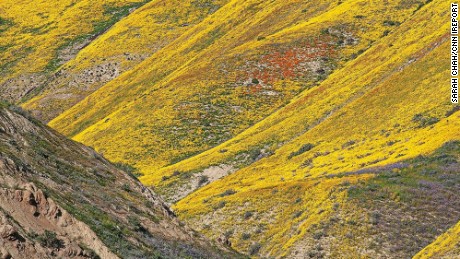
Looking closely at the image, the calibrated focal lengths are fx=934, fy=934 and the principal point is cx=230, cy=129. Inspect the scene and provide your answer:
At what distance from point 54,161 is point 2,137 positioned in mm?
3268

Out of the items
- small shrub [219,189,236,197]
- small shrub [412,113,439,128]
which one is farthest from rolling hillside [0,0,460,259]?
small shrub [219,189,236,197]

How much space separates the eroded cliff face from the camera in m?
24.3

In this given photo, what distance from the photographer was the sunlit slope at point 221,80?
94938 mm

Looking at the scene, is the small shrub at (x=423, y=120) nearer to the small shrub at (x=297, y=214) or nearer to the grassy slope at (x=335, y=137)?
the grassy slope at (x=335, y=137)

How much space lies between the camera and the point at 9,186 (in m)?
26.1

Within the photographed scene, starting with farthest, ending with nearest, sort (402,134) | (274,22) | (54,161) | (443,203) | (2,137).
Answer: (274,22)
(402,134)
(443,203)
(54,161)
(2,137)

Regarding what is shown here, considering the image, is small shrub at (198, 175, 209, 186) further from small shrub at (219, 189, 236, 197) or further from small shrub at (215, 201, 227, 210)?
small shrub at (215, 201, 227, 210)

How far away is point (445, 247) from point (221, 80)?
6091cm

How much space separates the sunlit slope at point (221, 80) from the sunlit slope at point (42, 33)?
23801 millimetres

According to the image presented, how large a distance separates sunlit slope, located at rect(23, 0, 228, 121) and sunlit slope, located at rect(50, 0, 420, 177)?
24.0ft

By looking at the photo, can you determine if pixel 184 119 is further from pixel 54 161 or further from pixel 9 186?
pixel 9 186

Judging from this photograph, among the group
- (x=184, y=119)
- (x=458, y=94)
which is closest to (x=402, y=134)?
(x=458, y=94)

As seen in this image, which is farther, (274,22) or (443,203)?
(274,22)

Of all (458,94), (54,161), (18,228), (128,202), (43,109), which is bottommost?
(43,109)
